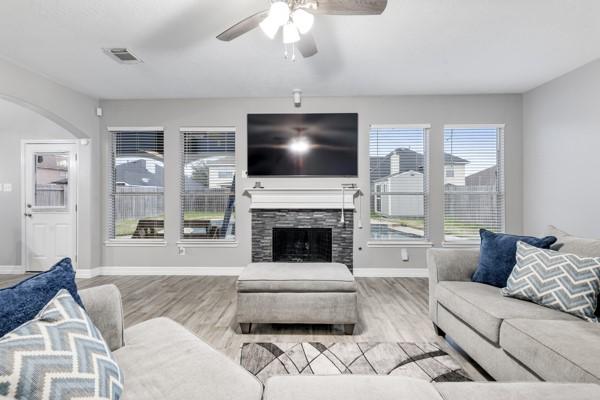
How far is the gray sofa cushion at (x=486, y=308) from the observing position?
1.74 meters

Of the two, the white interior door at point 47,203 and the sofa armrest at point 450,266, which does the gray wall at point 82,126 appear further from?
the sofa armrest at point 450,266

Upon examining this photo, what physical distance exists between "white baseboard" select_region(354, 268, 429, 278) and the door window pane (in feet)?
15.3

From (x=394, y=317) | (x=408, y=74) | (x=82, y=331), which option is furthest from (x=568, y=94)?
(x=82, y=331)

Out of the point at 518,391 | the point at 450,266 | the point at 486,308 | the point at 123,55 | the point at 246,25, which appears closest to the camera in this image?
the point at 518,391

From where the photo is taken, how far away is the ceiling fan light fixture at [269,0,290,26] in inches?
67.8

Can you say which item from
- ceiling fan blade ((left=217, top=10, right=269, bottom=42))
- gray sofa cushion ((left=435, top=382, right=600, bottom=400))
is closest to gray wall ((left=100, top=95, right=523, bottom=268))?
ceiling fan blade ((left=217, top=10, right=269, bottom=42))

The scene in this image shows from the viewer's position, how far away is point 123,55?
3156 millimetres

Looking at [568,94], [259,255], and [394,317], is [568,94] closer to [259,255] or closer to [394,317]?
[394,317]

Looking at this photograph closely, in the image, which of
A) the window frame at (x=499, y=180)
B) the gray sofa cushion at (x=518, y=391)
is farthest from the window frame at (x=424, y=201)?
the gray sofa cushion at (x=518, y=391)

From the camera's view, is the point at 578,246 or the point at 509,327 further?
the point at 578,246

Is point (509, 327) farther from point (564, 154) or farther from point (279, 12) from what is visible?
point (564, 154)

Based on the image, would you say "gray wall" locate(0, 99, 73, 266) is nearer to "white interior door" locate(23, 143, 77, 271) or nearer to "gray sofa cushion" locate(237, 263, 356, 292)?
"white interior door" locate(23, 143, 77, 271)

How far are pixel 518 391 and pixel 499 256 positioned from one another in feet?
4.86

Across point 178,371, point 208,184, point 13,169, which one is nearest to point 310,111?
point 208,184
